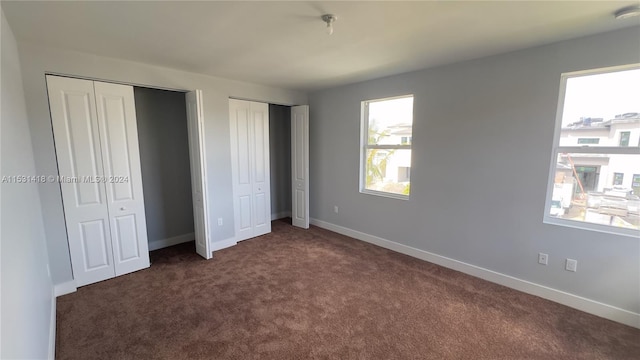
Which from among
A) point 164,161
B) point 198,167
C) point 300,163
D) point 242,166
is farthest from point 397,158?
point 164,161

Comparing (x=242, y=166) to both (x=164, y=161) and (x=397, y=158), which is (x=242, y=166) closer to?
(x=164, y=161)

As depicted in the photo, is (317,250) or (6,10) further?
(317,250)

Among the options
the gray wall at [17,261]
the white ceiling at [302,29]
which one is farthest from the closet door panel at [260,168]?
the gray wall at [17,261]

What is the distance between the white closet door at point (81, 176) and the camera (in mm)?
2604

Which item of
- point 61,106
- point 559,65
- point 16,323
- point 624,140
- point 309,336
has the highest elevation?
point 559,65

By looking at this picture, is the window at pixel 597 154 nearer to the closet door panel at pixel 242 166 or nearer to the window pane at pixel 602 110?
the window pane at pixel 602 110

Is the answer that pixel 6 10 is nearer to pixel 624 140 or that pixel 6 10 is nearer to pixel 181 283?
pixel 181 283

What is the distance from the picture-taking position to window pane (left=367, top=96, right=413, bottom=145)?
11.8 feet

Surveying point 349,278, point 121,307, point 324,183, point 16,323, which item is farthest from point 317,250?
point 16,323

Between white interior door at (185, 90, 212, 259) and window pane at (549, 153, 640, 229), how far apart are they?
12.6ft

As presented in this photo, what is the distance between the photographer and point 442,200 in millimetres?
3283

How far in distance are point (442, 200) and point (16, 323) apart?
3616 mm

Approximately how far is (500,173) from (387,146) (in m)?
1.46

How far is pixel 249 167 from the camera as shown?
4230mm
